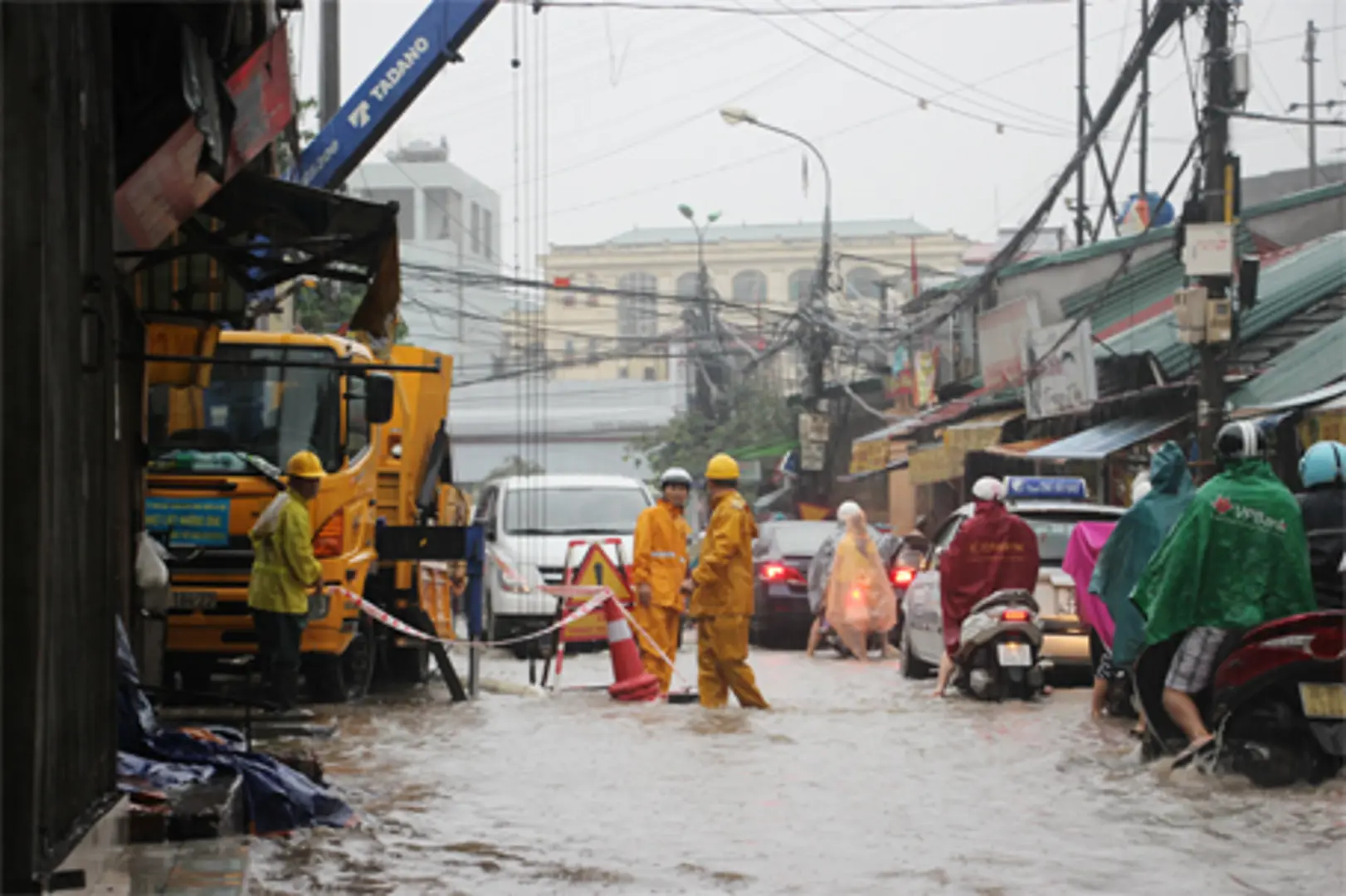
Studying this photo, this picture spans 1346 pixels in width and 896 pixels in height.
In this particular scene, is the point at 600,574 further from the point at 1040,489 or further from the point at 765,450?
the point at 765,450

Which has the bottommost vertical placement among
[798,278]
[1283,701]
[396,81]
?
[1283,701]

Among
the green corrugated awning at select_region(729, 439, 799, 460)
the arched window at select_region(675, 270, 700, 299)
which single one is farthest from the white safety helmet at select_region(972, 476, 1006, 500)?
the arched window at select_region(675, 270, 700, 299)

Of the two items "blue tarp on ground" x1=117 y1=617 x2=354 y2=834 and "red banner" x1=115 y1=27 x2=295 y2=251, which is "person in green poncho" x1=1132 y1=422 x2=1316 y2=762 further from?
"red banner" x1=115 y1=27 x2=295 y2=251

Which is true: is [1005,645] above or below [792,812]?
above

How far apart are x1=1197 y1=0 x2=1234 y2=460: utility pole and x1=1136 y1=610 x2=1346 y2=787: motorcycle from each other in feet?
27.2

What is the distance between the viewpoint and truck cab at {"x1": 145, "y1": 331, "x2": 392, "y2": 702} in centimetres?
1309

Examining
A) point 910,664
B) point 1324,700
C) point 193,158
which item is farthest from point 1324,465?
point 910,664

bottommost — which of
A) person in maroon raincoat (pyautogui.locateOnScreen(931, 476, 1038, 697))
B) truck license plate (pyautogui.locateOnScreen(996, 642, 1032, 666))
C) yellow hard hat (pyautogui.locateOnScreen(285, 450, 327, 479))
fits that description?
truck license plate (pyautogui.locateOnScreen(996, 642, 1032, 666))

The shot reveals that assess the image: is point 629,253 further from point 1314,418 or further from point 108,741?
point 108,741

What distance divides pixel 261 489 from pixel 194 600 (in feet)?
2.92

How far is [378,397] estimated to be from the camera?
1271cm

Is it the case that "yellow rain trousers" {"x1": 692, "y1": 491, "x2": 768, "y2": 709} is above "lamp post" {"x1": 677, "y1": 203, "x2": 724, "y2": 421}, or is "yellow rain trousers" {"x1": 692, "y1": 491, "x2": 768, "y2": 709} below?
below

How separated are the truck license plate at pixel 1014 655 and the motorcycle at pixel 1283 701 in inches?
182

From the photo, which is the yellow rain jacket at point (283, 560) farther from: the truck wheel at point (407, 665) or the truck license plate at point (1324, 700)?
the truck license plate at point (1324, 700)
